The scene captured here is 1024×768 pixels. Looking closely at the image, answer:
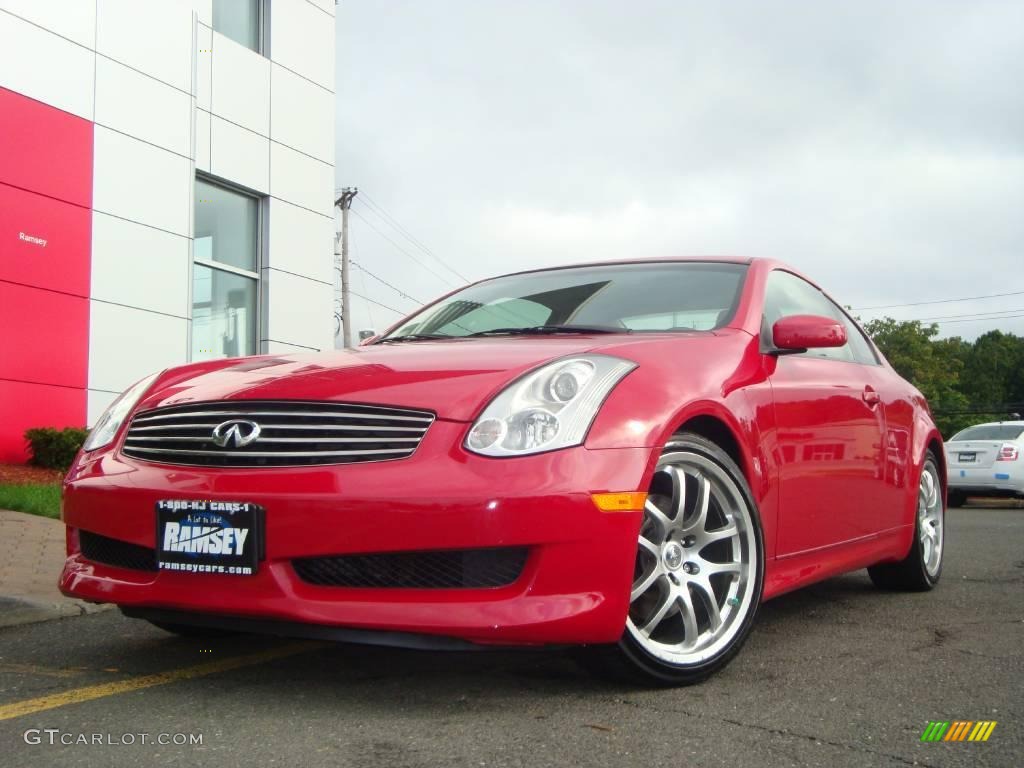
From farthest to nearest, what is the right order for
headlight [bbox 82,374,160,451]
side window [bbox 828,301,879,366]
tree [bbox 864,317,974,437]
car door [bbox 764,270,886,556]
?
1. tree [bbox 864,317,974,437]
2. side window [bbox 828,301,879,366]
3. car door [bbox 764,270,886,556]
4. headlight [bbox 82,374,160,451]

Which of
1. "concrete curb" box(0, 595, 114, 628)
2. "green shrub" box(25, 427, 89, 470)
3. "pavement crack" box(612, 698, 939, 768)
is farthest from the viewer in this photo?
"green shrub" box(25, 427, 89, 470)

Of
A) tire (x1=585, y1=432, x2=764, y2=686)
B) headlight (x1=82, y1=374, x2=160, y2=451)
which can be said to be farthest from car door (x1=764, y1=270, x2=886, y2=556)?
headlight (x1=82, y1=374, x2=160, y2=451)

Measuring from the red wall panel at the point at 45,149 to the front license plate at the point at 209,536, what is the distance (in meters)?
9.74

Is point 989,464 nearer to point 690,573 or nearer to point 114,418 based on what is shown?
point 690,573

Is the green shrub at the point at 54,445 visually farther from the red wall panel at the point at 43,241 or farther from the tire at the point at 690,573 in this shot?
the tire at the point at 690,573

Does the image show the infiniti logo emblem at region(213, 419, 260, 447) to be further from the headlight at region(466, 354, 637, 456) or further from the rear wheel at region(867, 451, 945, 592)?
the rear wheel at region(867, 451, 945, 592)

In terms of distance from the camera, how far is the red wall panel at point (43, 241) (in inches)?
447

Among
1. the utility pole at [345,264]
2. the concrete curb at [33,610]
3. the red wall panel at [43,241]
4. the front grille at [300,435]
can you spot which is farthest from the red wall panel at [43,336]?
the utility pole at [345,264]

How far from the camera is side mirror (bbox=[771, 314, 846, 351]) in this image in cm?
377

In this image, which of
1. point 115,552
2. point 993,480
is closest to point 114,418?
point 115,552

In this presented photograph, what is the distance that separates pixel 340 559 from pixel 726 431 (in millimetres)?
1289

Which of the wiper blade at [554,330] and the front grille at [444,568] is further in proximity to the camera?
the wiper blade at [554,330]

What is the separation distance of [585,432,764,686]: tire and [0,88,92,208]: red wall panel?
10.2 m

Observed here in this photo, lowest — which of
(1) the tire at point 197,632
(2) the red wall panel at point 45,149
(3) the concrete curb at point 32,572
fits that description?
(1) the tire at point 197,632
